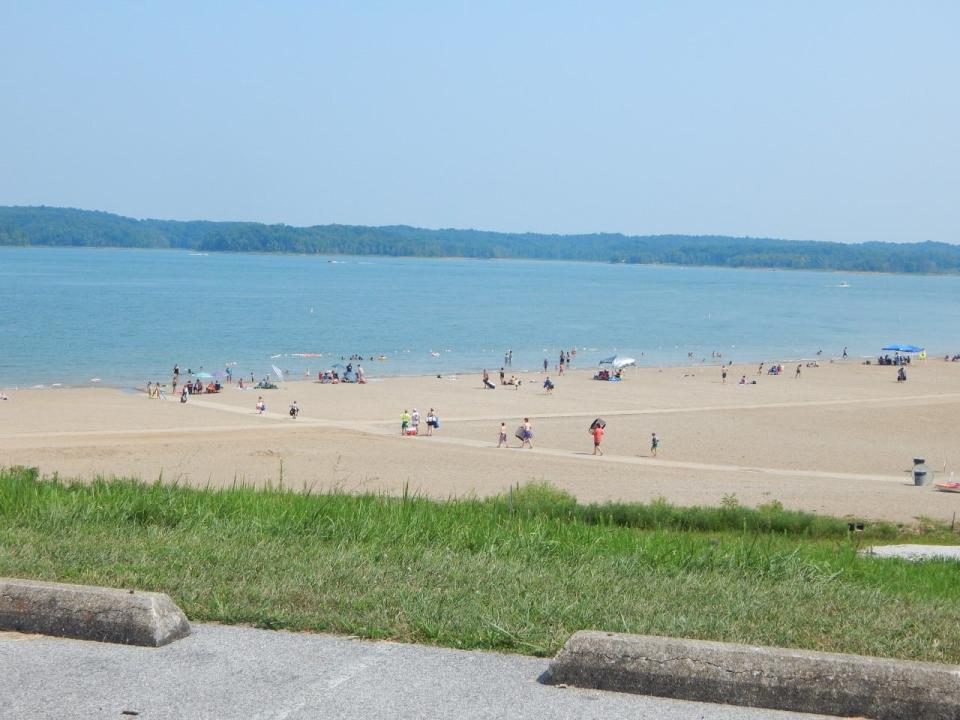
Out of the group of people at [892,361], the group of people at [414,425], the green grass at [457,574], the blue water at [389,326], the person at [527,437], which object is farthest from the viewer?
the group of people at [892,361]

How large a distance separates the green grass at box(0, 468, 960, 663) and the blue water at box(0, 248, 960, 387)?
40.9 meters

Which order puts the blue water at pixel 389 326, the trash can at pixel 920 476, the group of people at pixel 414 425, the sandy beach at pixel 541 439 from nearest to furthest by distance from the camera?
the sandy beach at pixel 541 439
the trash can at pixel 920 476
the group of people at pixel 414 425
the blue water at pixel 389 326

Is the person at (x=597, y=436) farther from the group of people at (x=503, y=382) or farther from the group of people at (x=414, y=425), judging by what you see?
the group of people at (x=503, y=382)

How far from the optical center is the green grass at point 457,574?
557 centimetres

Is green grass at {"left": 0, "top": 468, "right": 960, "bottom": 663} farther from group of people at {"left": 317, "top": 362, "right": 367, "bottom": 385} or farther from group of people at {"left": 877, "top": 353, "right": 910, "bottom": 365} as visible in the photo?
group of people at {"left": 877, "top": 353, "right": 910, "bottom": 365}

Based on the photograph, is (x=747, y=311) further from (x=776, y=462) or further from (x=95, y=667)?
(x=95, y=667)

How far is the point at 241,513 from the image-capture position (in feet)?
26.5

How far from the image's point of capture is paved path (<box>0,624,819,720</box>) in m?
4.65

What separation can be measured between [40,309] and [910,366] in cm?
6078

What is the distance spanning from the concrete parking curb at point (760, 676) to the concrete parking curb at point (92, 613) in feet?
6.11

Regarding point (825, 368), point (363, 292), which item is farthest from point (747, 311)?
point (825, 368)

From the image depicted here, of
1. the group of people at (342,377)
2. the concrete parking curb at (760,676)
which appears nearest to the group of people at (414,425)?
the group of people at (342,377)

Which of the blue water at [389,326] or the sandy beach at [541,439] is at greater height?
the sandy beach at [541,439]

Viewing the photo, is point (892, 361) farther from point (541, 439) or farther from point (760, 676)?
point (760, 676)
